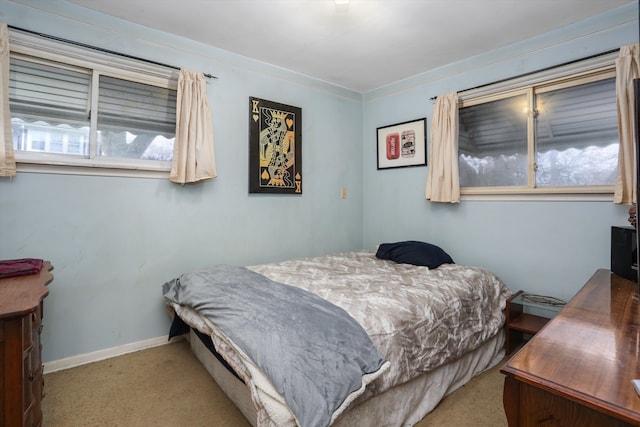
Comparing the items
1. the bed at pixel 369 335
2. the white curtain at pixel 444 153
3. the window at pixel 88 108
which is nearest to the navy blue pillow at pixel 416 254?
the bed at pixel 369 335

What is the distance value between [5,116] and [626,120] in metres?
4.15

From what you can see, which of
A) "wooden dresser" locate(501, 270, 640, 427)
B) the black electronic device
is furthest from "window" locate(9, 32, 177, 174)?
the black electronic device

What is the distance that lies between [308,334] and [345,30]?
7.73ft

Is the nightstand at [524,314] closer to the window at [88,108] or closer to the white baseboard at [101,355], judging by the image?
the white baseboard at [101,355]

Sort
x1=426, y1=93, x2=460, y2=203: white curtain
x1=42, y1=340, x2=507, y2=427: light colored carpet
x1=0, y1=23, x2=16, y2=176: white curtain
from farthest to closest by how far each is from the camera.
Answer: x1=426, y1=93, x2=460, y2=203: white curtain → x1=0, y1=23, x2=16, y2=176: white curtain → x1=42, y1=340, x2=507, y2=427: light colored carpet

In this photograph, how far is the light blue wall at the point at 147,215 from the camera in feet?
7.11

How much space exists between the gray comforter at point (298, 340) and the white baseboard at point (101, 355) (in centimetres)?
88

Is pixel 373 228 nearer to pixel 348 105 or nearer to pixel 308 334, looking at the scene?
pixel 348 105

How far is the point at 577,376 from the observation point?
2.66 feet

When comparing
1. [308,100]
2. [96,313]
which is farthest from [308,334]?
[308,100]

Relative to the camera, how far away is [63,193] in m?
2.21

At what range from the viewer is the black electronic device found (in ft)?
5.87

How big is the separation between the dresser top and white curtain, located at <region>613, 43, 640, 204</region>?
133 inches

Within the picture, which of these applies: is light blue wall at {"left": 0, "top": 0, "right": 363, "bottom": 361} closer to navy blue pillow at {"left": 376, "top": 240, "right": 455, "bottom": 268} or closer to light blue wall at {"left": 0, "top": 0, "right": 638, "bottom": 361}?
light blue wall at {"left": 0, "top": 0, "right": 638, "bottom": 361}
